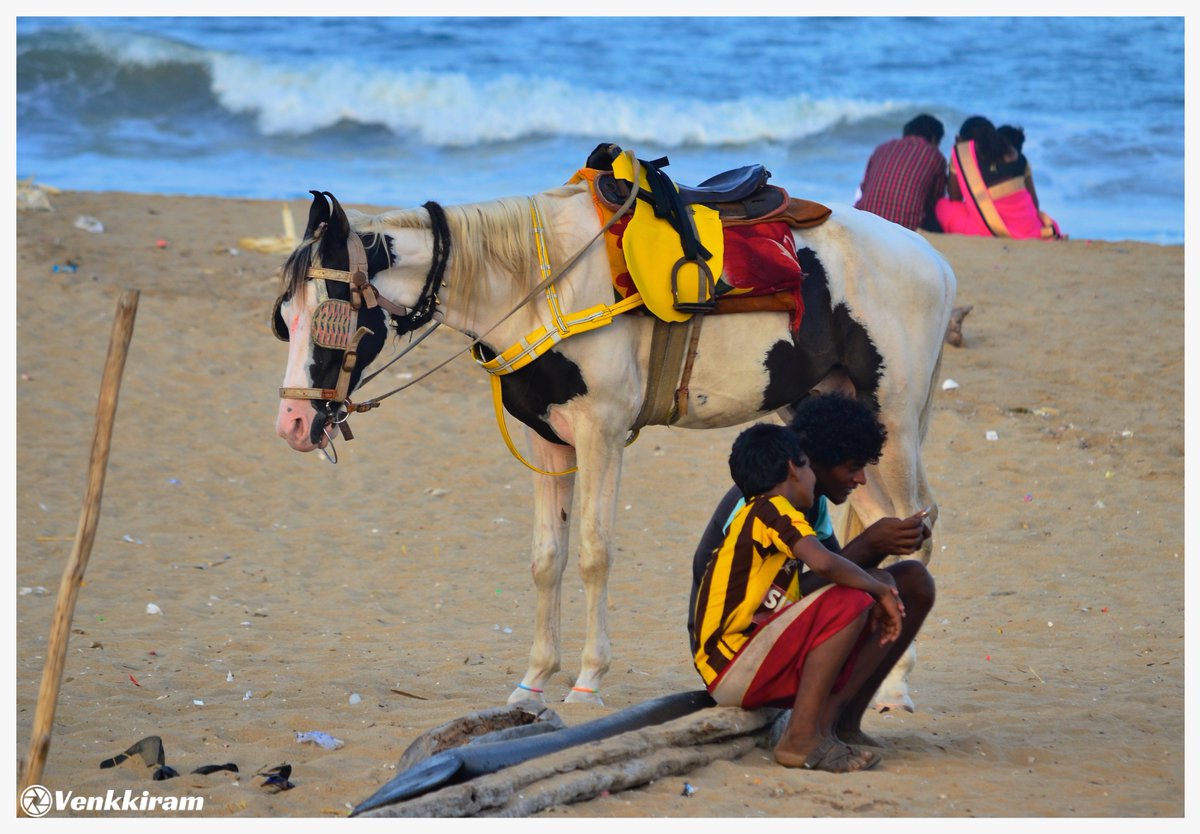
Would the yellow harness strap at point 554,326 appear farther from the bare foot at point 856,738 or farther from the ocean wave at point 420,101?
the ocean wave at point 420,101

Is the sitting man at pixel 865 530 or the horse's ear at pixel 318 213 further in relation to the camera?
the horse's ear at pixel 318 213

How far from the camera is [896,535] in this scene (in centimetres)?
430

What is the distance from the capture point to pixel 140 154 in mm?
21656

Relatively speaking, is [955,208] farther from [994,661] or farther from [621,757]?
[621,757]

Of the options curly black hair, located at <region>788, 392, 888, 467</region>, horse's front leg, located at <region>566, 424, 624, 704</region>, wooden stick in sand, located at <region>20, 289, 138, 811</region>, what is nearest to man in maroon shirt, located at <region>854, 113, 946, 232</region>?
horse's front leg, located at <region>566, 424, 624, 704</region>

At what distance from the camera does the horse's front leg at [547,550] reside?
5.41 metres

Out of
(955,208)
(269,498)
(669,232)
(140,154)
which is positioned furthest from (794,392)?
(140,154)

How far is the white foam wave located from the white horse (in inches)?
697

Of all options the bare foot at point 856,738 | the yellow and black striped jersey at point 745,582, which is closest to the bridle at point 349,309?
the yellow and black striped jersey at point 745,582

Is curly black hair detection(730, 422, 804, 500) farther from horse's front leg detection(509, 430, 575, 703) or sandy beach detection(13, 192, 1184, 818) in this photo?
horse's front leg detection(509, 430, 575, 703)

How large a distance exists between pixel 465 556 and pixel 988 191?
23.4ft

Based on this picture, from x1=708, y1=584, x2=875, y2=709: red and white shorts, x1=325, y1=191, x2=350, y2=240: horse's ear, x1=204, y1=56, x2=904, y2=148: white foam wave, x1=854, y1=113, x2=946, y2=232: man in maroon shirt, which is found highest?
x1=204, y1=56, x2=904, y2=148: white foam wave

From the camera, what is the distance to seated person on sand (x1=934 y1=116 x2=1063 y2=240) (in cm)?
1209

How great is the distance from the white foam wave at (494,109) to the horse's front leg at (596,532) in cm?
1819
